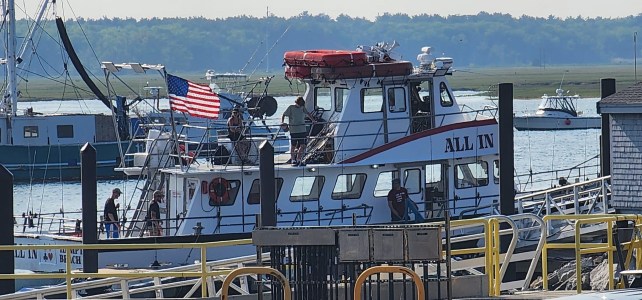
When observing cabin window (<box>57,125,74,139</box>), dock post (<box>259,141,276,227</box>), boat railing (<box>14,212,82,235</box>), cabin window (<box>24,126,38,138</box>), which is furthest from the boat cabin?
cabin window (<box>24,126,38,138</box>)

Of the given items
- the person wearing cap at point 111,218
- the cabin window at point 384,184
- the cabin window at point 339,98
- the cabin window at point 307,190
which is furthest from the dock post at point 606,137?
the person wearing cap at point 111,218

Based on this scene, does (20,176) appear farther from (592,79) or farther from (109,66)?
(592,79)

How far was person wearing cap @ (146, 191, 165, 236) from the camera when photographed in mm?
29594

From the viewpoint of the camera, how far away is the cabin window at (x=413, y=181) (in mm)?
30641

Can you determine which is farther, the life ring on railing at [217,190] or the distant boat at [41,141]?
the distant boat at [41,141]

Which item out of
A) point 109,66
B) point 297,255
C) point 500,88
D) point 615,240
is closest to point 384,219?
point 500,88

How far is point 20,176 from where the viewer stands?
70250 mm

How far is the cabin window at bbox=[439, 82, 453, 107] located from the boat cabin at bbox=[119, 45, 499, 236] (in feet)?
0.07

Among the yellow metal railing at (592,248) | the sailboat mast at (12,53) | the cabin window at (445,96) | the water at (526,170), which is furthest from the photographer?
the sailboat mast at (12,53)

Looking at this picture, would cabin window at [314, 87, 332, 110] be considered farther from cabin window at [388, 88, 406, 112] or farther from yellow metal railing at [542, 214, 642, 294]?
yellow metal railing at [542, 214, 642, 294]

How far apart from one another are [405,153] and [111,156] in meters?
44.1

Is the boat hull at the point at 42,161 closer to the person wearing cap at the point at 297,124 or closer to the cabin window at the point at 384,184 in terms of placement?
the cabin window at the point at 384,184

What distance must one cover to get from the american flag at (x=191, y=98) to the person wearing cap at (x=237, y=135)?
2.50 ft

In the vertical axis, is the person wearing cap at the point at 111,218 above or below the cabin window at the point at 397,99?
below
